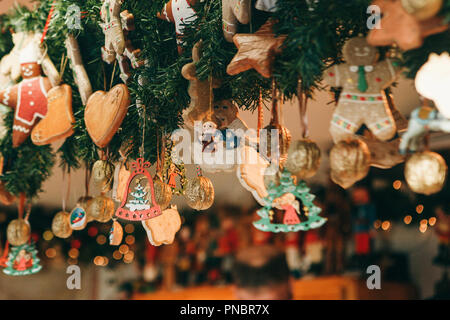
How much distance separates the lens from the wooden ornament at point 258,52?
80 centimetres

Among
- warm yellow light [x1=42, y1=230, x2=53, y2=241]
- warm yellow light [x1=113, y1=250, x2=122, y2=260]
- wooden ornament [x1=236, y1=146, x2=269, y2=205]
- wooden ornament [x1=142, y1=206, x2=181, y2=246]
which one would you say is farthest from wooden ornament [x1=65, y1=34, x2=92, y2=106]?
warm yellow light [x1=113, y1=250, x2=122, y2=260]

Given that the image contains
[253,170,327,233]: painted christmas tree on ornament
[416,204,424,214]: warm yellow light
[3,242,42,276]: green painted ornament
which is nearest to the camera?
[253,170,327,233]: painted christmas tree on ornament

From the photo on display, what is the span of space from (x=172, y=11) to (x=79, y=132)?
0.45m

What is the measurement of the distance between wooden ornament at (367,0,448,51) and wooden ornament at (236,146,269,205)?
36cm

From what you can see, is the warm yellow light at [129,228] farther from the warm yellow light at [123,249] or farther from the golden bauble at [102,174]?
the golden bauble at [102,174]

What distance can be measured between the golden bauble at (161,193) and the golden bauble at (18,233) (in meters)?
0.61

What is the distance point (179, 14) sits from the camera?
99 centimetres

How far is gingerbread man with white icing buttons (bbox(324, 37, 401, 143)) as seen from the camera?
0.73 metres

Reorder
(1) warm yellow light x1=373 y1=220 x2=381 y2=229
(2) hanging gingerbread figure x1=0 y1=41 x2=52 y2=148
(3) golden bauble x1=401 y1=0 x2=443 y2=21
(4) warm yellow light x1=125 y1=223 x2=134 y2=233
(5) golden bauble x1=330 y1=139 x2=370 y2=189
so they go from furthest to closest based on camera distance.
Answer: (4) warm yellow light x1=125 y1=223 x2=134 y2=233
(1) warm yellow light x1=373 y1=220 x2=381 y2=229
(2) hanging gingerbread figure x1=0 y1=41 x2=52 y2=148
(5) golden bauble x1=330 y1=139 x2=370 y2=189
(3) golden bauble x1=401 y1=0 x2=443 y2=21

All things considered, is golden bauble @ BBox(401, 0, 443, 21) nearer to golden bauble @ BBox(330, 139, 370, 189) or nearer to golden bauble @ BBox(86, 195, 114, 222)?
golden bauble @ BBox(330, 139, 370, 189)

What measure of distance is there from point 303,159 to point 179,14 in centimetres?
46

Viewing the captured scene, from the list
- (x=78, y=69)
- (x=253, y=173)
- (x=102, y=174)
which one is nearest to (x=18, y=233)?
(x=102, y=174)

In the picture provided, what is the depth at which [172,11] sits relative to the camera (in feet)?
3.27

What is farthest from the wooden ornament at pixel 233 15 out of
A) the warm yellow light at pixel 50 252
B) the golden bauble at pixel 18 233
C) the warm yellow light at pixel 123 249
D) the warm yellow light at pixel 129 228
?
the warm yellow light at pixel 50 252
